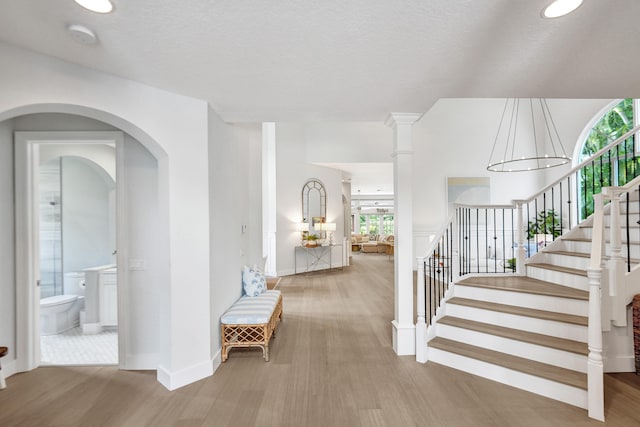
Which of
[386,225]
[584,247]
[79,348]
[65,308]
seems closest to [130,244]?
[79,348]

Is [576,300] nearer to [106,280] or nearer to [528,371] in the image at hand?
[528,371]

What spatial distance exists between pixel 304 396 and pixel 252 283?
1.76 metres

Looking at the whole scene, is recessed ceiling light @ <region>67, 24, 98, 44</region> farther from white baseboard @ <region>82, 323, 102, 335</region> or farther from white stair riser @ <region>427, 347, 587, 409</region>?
white stair riser @ <region>427, 347, 587, 409</region>

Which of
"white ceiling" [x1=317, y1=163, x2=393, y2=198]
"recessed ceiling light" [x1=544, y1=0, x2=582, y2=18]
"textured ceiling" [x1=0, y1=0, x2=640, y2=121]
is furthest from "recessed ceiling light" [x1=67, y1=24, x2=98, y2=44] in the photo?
"white ceiling" [x1=317, y1=163, x2=393, y2=198]

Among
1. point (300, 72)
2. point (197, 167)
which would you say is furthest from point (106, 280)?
point (300, 72)

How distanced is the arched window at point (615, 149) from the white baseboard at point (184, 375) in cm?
660

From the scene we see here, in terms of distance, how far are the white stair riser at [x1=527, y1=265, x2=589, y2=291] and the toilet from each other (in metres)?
5.91

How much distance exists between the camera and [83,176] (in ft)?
15.4

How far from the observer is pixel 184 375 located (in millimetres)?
2727

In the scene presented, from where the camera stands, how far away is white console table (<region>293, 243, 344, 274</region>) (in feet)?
27.5

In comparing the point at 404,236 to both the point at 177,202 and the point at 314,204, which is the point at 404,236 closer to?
the point at 177,202

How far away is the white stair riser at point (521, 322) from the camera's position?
2730mm

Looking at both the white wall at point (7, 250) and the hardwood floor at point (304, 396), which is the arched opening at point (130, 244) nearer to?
the white wall at point (7, 250)

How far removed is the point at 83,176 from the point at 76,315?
200cm
